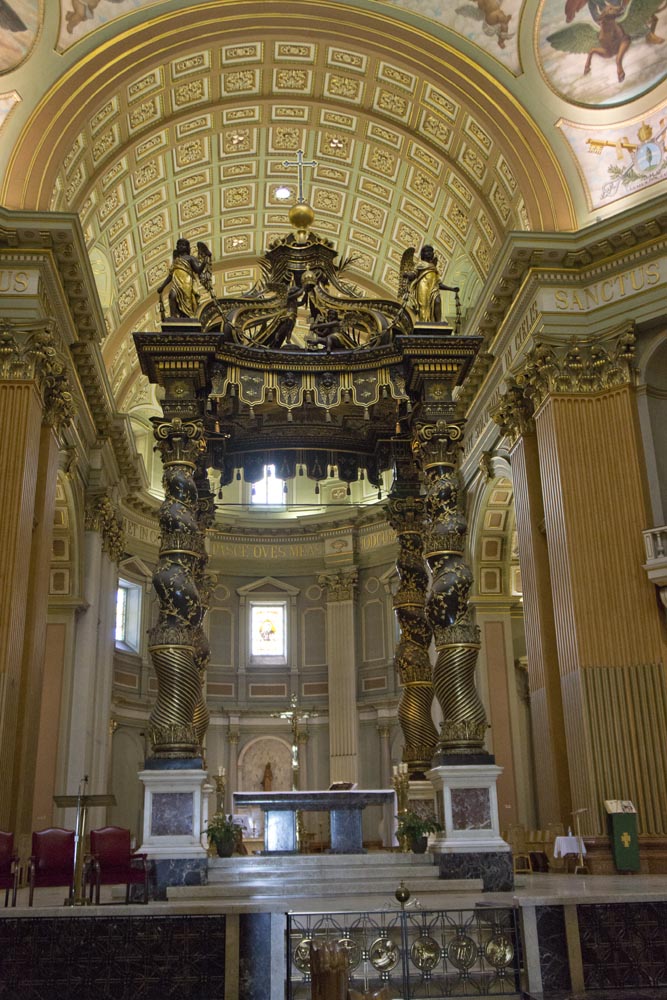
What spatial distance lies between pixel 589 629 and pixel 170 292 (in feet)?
24.4

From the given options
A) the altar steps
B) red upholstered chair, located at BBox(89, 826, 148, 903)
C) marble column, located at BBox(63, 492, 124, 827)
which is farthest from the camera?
marble column, located at BBox(63, 492, 124, 827)

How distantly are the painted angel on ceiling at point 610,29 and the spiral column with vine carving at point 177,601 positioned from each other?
410 inches

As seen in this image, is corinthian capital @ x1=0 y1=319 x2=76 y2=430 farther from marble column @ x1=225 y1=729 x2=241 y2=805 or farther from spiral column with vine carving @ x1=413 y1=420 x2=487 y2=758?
marble column @ x1=225 y1=729 x2=241 y2=805

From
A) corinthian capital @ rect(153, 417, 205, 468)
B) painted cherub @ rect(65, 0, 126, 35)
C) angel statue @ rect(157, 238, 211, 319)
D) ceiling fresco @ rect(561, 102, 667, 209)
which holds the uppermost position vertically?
painted cherub @ rect(65, 0, 126, 35)

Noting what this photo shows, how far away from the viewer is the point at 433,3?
16578 mm

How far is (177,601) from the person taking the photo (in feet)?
31.8

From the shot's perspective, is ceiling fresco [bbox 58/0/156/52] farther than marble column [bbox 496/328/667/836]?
Yes

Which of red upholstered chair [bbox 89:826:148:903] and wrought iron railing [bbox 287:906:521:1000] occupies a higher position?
red upholstered chair [bbox 89:826:148:903]

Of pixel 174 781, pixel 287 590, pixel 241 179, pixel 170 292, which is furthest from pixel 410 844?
pixel 287 590

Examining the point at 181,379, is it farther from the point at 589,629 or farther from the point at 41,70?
the point at 41,70

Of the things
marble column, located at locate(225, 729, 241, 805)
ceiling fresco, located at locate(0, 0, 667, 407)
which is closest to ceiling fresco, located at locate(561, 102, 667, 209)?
ceiling fresco, located at locate(0, 0, 667, 407)

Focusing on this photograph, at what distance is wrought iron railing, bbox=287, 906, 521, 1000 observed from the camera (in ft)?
18.2

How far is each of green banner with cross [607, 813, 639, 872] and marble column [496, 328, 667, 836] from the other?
31cm

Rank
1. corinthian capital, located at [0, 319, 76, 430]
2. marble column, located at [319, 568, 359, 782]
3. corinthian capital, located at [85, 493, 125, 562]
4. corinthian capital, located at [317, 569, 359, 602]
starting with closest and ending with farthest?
corinthian capital, located at [0, 319, 76, 430] → corinthian capital, located at [85, 493, 125, 562] → marble column, located at [319, 568, 359, 782] → corinthian capital, located at [317, 569, 359, 602]
